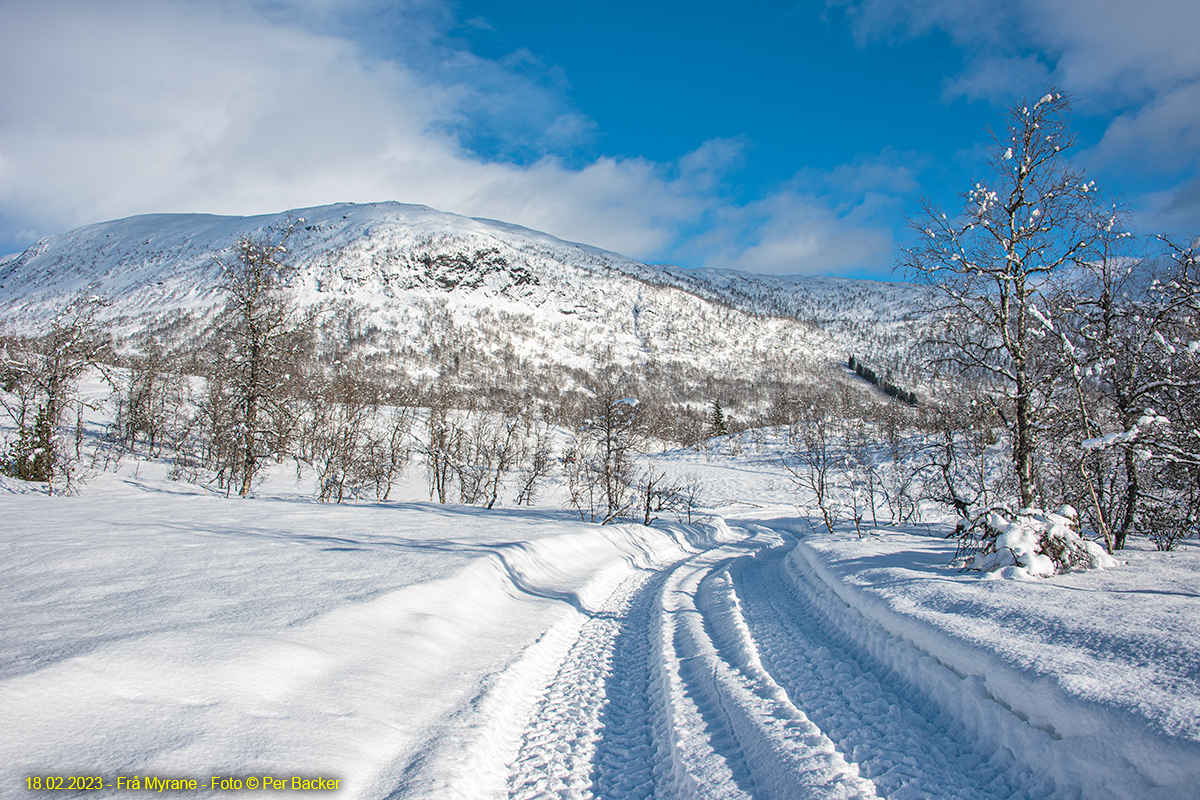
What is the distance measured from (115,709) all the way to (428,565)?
6.01 m

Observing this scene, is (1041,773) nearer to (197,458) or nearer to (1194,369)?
(1194,369)

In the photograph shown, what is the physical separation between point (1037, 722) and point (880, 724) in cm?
116

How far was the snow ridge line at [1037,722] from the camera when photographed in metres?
2.85

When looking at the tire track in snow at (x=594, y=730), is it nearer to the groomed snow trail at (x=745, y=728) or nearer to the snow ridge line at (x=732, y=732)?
the groomed snow trail at (x=745, y=728)

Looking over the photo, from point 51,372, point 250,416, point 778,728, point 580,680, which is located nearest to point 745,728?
point 778,728

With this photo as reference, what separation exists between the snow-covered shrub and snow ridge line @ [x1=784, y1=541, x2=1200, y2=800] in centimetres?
262

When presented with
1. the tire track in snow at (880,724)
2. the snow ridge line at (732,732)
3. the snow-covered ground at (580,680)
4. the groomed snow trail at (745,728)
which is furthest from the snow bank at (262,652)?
the tire track in snow at (880,724)

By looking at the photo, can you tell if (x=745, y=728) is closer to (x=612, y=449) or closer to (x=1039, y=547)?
(x=1039, y=547)

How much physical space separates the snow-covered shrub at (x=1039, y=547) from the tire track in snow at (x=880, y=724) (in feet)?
9.08

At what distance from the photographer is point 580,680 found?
5.93 meters

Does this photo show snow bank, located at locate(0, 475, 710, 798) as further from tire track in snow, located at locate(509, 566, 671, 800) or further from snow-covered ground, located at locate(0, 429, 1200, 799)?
tire track in snow, located at locate(509, 566, 671, 800)

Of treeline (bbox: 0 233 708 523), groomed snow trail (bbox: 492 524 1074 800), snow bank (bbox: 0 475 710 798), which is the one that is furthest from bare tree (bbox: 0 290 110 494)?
groomed snow trail (bbox: 492 524 1074 800)

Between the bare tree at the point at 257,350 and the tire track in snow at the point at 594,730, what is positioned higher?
the bare tree at the point at 257,350

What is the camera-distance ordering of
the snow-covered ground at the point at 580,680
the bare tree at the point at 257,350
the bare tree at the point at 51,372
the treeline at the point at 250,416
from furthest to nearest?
the bare tree at the point at 257,350
the treeline at the point at 250,416
the bare tree at the point at 51,372
the snow-covered ground at the point at 580,680
